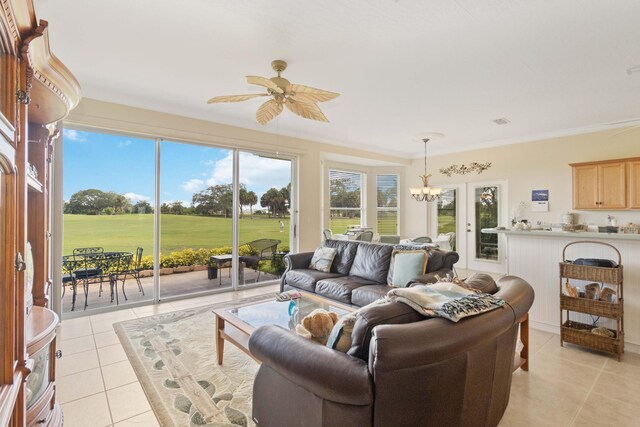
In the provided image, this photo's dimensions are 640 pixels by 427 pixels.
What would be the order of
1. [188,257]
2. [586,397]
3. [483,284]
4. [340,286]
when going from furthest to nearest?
[188,257] < [340,286] < [586,397] < [483,284]

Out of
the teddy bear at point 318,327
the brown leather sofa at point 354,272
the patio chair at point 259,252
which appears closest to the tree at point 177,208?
the patio chair at point 259,252

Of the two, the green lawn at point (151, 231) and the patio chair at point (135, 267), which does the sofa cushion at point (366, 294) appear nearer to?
the green lawn at point (151, 231)

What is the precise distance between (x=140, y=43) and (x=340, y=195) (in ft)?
18.1

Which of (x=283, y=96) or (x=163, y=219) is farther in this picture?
(x=163, y=219)

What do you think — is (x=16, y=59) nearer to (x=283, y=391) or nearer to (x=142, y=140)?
(x=283, y=391)

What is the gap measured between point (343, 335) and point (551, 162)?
6.23 metres

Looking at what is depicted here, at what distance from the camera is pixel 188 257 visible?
5.02 m

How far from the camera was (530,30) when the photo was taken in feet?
8.62

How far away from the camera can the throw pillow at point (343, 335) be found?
1509 millimetres

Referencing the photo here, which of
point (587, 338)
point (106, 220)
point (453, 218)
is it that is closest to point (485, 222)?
point (453, 218)

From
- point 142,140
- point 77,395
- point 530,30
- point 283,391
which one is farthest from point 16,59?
point 142,140

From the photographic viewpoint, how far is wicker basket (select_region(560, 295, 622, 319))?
9.27ft

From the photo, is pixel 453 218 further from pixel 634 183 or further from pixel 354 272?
pixel 354 272

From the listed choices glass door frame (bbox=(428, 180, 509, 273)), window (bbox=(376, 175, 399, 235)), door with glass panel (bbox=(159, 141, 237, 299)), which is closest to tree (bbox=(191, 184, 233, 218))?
door with glass panel (bbox=(159, 141, 237, 299))
